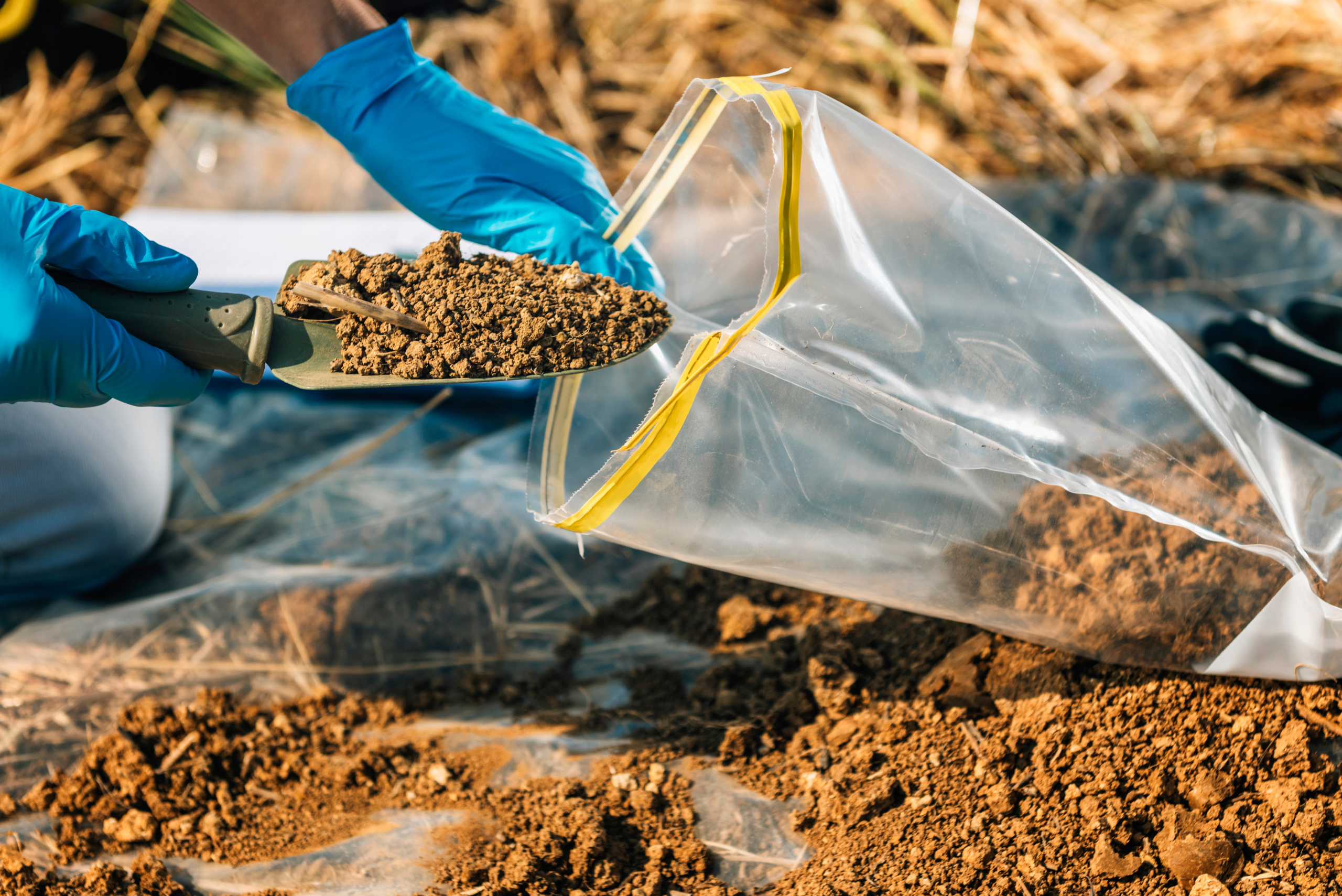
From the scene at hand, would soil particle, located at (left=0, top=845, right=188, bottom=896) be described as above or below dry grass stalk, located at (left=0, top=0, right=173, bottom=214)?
below

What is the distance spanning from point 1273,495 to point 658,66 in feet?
6.20

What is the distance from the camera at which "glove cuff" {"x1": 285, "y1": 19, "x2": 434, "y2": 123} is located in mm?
1136

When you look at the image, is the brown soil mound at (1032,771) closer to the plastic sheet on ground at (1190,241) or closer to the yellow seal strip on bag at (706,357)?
the yellow seal strip on bag at (706,357)

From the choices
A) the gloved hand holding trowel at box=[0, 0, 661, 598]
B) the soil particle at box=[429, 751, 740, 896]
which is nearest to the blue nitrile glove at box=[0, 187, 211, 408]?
the gloved hand holding trowel at box=[0, 0, 661, 598]

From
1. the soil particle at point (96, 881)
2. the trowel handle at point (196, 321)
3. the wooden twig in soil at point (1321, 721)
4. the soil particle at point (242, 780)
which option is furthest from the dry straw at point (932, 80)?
the soil particle at point (96, 881)

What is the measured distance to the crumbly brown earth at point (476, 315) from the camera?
3.01 ft

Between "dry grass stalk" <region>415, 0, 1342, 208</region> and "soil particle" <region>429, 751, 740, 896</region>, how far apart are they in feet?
5.12

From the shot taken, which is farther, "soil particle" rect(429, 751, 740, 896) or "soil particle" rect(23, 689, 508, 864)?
"soil particle" rect(23, 689, 508, 864)

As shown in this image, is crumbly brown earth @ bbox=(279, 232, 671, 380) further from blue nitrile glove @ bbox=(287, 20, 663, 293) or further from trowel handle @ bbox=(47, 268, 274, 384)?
blue nitrile glove @ bbox=(287, 20, 663, 293)

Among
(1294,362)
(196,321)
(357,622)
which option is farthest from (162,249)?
(1294,362)

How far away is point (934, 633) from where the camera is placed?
1.08 meters

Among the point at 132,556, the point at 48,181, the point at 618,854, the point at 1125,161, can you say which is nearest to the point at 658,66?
the point at 1125,161

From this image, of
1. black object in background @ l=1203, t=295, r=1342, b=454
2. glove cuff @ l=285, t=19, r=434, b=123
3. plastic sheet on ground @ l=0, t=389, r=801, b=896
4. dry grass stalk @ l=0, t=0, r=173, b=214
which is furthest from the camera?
dry grass stalk @ l=0, t=0, r=173, b=214

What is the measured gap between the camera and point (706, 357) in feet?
2.80
